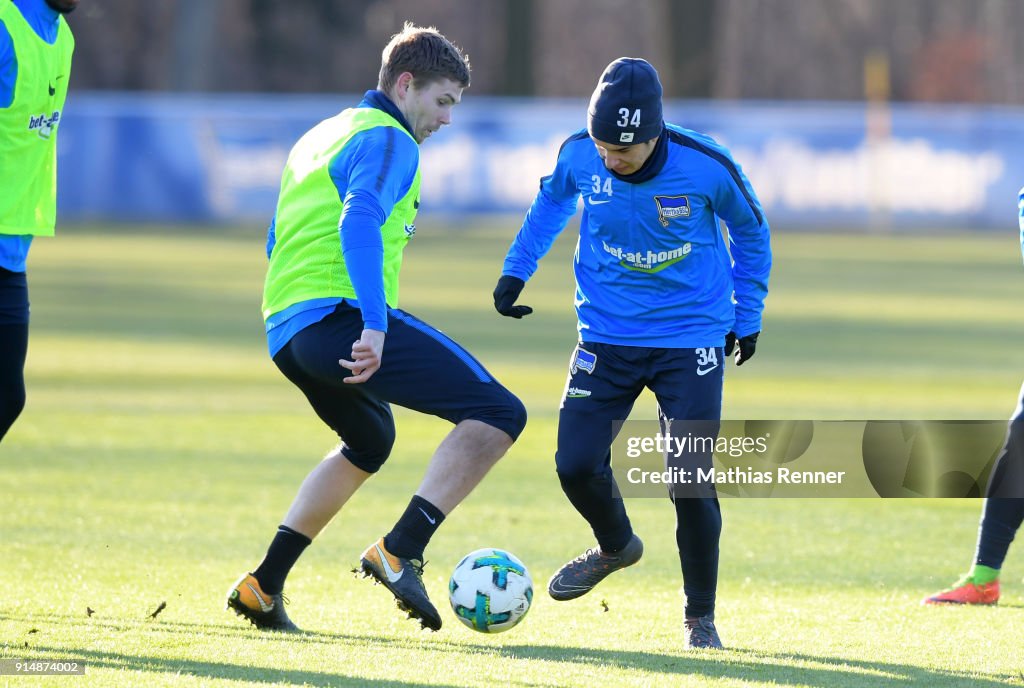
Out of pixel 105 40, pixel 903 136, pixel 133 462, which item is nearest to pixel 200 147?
pixel 903 136

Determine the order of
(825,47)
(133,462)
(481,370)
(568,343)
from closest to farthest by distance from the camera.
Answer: (481,370) → (133,462) → (568,343) → (825,47)

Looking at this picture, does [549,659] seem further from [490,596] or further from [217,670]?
[217,670]

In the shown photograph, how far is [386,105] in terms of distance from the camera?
19.3 feet

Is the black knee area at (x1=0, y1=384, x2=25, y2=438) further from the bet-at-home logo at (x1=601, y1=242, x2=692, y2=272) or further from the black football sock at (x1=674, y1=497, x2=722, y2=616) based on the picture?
the black football sock at (x1=674, y1=497, x2=722, y2=616)

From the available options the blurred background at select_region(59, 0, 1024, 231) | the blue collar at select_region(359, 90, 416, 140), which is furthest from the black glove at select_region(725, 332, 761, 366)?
the blurred background at select_region(59, 0, 1024, 231)

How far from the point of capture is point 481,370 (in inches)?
230

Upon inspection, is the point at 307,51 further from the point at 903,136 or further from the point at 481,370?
the point at 481,370

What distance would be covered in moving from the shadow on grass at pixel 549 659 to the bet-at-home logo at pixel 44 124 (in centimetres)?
179

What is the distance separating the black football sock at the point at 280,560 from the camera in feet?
19.8

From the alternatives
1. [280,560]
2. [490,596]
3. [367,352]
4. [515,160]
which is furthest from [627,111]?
[515,160]

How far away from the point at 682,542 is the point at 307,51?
49923mm

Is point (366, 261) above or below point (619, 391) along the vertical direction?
above

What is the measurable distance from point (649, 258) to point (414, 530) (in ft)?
4.31

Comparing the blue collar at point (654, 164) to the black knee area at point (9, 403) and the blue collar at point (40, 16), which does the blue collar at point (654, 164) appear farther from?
the black knee area at point (9, 403)
